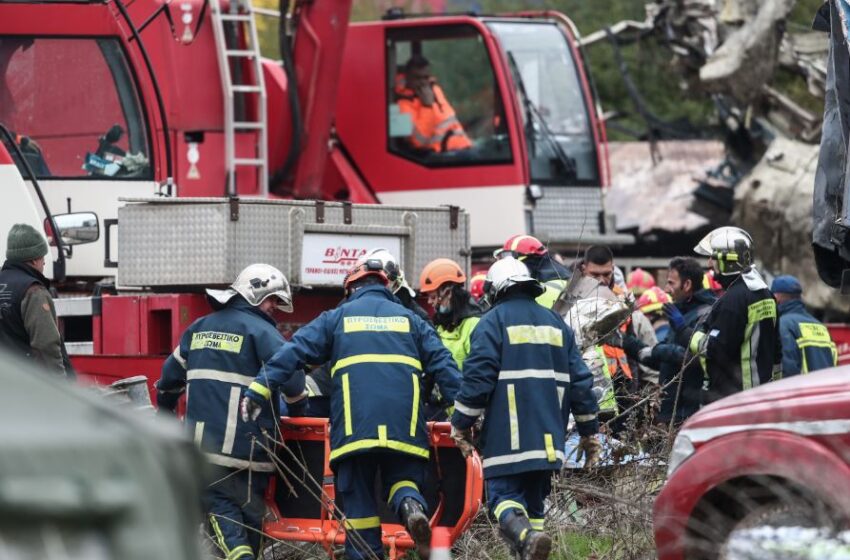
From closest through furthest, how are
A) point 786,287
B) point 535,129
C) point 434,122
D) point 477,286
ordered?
point 786,287 < point 477,286 < point 535,129 < point 434,122

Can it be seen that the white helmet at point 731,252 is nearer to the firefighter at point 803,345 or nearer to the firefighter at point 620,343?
the firefighter at point 620,343

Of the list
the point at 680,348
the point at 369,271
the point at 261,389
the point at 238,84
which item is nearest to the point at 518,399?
the point at 369,271

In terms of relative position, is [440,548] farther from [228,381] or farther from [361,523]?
[228,381]

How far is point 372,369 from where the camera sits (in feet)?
25.7

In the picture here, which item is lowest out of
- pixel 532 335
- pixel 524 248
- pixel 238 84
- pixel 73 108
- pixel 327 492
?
pixel 327 492

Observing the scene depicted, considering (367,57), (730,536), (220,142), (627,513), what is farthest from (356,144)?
(730,536)

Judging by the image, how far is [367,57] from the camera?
1482cm

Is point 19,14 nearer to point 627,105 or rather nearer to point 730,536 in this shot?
point 730,536

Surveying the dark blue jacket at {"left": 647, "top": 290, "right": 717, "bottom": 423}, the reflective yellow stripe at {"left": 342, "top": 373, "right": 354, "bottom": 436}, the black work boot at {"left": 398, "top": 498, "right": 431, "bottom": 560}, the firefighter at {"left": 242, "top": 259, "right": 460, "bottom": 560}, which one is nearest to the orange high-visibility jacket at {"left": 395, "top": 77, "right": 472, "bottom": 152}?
the dark blue jacket at {"left": 647, "top": 290, "right": 717, "bottom": 423}

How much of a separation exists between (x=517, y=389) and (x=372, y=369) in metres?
0.68

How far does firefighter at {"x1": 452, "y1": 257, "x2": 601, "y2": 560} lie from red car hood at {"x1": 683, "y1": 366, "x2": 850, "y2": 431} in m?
1.47

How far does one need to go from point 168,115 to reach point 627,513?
5.73 meters

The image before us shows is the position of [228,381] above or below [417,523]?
above

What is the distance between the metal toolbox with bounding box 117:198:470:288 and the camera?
10117 mm
